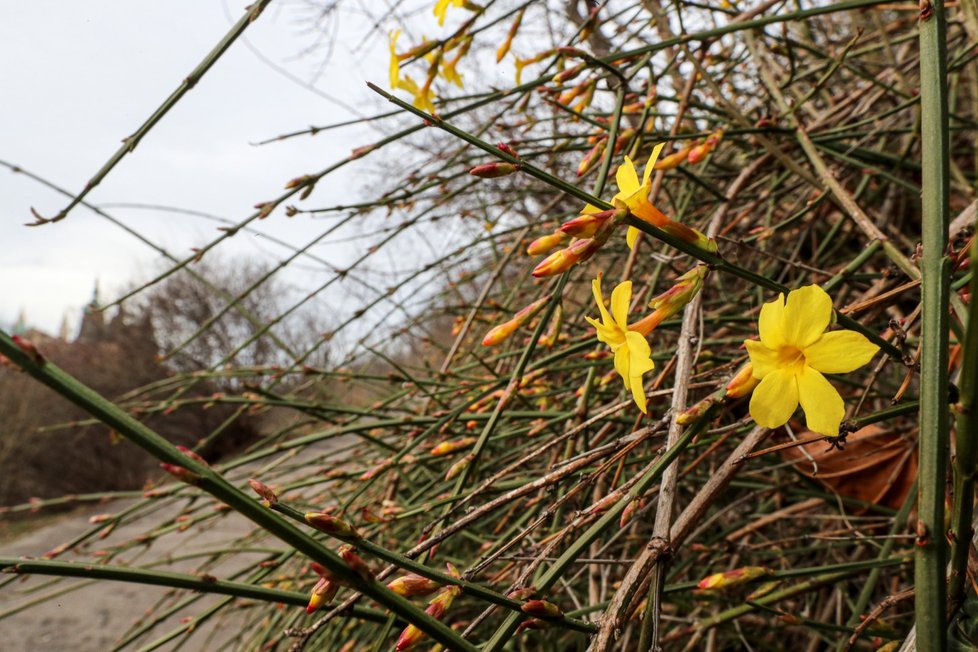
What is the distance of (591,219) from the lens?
52cm

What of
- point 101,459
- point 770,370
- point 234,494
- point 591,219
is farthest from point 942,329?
point 101,459

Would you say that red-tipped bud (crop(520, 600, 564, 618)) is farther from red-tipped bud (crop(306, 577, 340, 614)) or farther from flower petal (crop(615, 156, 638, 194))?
flower petal (crop(615, 156, 638, 194))

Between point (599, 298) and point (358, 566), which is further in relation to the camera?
point (599, 298)

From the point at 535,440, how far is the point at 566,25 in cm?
332

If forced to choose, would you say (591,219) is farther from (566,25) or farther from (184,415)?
(184,415)

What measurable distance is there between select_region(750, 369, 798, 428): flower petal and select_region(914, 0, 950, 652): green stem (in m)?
0.09

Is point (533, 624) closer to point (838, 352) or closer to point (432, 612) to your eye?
point (432, 612)

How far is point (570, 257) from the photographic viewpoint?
1.80ft

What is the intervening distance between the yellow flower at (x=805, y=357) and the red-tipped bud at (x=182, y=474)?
0.40 meters

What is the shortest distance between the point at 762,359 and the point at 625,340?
0.43ft

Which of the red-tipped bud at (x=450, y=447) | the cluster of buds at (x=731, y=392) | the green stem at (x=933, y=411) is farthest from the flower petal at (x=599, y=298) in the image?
the red-tipped bud at (x=450, y=447)

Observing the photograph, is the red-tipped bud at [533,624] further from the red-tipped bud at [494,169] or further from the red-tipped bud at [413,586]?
the red-tipped bud at [494,169]

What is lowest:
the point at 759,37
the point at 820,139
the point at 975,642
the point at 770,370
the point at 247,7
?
the point at 975,642

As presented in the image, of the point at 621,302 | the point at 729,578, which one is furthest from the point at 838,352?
the point at 729,578
